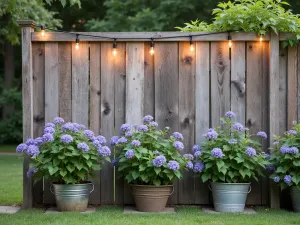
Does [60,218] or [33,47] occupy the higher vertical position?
[33,47]

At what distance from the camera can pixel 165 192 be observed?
17.6 ft

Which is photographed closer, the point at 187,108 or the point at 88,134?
the point at 88,134

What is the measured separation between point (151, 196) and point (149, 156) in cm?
42

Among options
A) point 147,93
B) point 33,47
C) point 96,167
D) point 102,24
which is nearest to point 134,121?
point 147,93

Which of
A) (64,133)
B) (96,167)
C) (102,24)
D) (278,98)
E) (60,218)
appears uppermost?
(102,24)

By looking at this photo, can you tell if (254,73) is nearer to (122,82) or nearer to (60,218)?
(122,82)

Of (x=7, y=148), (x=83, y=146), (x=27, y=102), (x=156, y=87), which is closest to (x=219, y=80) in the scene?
(x=156, y=87)

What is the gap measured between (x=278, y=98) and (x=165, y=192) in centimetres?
168

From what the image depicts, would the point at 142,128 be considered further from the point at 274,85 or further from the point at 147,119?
the point at 274,85

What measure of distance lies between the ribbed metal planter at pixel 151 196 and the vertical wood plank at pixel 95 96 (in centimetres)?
63

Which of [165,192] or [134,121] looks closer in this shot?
[165,192]

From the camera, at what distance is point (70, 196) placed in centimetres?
528

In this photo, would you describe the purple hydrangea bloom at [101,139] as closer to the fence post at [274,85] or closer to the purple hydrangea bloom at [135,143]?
the purple hydrangea bloom at [135,143]

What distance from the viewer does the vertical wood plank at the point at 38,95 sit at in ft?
19.1
